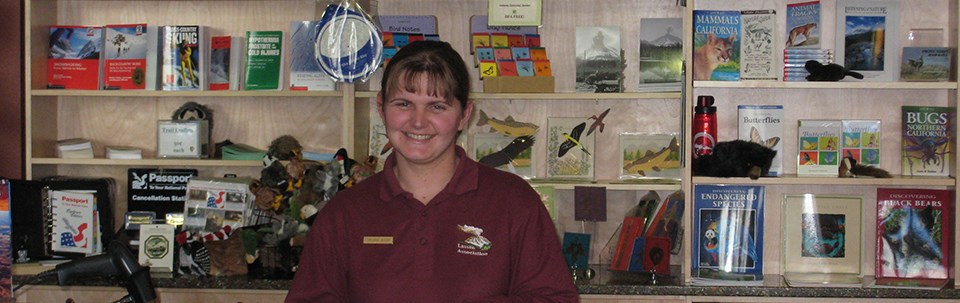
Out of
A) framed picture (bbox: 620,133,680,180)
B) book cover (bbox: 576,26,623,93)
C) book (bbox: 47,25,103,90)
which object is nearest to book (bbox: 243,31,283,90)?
book (bbox: 47,25,103,90)

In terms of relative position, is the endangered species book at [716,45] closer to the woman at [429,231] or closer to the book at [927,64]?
the book at [927,64]

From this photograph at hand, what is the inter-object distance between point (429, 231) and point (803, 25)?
2.30 metres

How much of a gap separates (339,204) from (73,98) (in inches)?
101

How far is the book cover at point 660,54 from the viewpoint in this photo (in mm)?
3742

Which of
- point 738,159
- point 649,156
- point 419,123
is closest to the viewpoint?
point 419,123

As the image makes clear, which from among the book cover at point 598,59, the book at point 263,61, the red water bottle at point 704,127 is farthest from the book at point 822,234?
the book at point 263,61

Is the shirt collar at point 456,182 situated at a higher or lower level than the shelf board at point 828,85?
lower

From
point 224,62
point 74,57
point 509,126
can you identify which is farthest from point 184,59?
point 509,126

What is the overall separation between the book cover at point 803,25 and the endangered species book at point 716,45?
226mm

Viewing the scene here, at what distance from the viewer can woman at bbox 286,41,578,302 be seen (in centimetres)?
185

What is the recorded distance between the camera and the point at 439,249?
186 cm

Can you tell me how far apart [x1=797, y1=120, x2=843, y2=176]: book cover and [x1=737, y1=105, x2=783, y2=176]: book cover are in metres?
0.08

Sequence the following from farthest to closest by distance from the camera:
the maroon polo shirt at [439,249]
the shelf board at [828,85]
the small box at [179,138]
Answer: the small box at [179,138] < the shelf board at [828,85] < the maroon polo shirt at [439,249]

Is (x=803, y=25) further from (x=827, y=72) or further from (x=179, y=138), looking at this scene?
(x=179, y=138)
